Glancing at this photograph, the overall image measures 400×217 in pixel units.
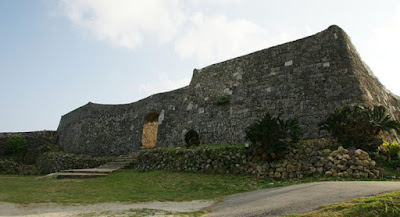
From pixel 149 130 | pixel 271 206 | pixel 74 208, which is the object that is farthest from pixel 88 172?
pixel 271 206

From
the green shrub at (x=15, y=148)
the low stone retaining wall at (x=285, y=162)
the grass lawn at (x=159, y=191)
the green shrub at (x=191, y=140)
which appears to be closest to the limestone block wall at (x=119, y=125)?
the green shrub at (x=191, y=140)

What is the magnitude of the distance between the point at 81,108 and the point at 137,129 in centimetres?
823

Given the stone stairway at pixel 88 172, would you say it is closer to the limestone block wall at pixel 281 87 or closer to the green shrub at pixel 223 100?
the limestone block wall at pixel 281 87

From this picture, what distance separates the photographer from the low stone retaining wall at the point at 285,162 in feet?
21.6

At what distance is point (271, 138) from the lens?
7855 millimetres

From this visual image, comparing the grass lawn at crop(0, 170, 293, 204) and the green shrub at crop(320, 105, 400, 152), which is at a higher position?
the green shrub at crop(320, 105, 400, 152)

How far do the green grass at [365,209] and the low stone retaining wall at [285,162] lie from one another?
4092mm

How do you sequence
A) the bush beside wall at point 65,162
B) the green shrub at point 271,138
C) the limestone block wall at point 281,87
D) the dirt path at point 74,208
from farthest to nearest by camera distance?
the bush beside wall at point 65,162
the limestone block wall at point 281,87
the green shrub at point 271,138
the dirt path at point 74,208

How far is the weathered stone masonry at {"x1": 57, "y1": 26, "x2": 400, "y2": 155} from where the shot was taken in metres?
9.62

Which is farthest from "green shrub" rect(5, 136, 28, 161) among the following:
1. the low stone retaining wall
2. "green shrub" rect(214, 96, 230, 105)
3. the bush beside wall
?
"green shrub" rect(214, 96, 230, 105)

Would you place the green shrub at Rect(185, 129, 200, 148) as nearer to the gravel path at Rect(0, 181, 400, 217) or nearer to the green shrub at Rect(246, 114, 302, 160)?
the green shrub at Rect(246, 114, 302, 160)

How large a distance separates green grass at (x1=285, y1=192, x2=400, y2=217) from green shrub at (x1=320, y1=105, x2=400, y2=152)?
16.5 ft

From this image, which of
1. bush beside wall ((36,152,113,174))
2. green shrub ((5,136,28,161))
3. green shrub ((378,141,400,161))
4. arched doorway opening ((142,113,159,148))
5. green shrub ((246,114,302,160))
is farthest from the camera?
green shrub ((5,136,28,161))

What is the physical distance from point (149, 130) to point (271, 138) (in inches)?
425
